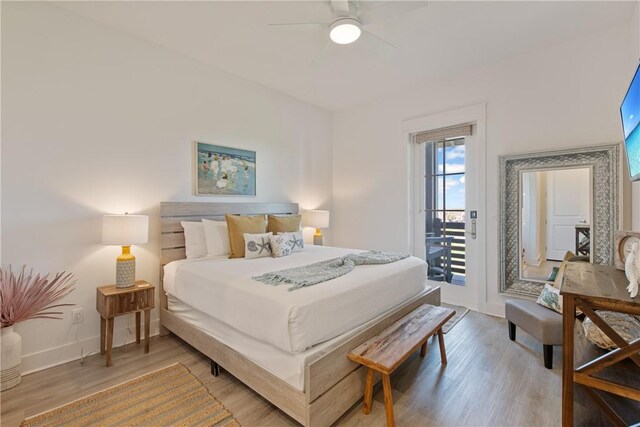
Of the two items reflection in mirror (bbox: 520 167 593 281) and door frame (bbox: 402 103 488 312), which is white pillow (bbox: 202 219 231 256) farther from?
reflection in mirror (bbox: 520 167 593 281)

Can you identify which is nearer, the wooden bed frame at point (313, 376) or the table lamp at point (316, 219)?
the wooden bed frame at point (313, 376)

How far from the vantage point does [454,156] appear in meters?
3.81

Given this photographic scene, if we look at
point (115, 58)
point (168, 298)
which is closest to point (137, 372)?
point (168, 298)

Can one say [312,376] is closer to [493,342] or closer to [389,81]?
[493,342]

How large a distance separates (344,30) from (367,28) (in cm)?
69

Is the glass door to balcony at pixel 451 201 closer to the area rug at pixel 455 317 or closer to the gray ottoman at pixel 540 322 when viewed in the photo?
the area rug at pixel 455 317

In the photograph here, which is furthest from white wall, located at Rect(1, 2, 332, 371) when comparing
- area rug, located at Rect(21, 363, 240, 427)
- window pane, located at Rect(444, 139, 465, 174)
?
window pane, located at Rect(444, 139, 465, 174)

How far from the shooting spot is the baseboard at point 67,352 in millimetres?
2248

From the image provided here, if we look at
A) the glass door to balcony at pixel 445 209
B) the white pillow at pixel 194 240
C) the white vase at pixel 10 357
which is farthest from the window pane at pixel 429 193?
the white vase at pixel 10 357

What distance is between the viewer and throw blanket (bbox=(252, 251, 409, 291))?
1.95m

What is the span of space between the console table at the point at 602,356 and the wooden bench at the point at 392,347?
0.73 metres

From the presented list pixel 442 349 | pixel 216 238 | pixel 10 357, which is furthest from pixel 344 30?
pixel 10 357

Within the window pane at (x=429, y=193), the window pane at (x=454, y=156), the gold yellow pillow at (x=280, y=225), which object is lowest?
the gold yellow pillow at (x=280, y=225)

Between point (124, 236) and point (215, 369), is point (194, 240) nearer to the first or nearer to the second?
point (124, 236)
